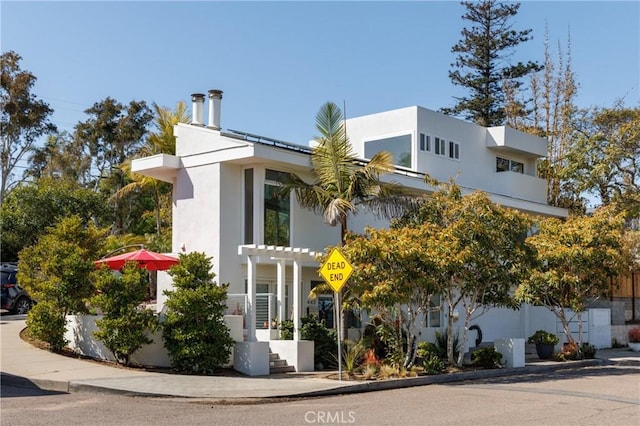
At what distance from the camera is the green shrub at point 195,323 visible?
17312 millimetres

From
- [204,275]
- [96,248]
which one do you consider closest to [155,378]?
[204,275]

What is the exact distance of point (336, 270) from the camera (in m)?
16.9

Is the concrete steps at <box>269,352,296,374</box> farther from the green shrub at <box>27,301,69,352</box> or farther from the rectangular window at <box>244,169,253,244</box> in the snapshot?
the green shrub at <box>27,301,69,352</box>

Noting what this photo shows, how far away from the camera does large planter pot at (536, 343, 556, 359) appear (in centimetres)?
2494

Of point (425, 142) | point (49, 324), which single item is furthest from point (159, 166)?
point (425, 142)

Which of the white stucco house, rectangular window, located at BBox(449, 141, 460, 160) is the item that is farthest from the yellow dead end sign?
rectangular window, located at BBox(449, 141, 460, 160)

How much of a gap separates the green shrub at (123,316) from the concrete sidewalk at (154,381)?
561mm

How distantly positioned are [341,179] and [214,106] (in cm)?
561

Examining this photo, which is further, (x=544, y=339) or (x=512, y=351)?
(x=544, y=339)

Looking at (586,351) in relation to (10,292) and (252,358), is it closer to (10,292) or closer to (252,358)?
(252,358)

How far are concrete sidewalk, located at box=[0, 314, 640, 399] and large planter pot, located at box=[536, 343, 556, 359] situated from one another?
584 cm

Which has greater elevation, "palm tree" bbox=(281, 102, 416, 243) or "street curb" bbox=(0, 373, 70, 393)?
"palm tree" bbox=(281, 102, 416, 243)

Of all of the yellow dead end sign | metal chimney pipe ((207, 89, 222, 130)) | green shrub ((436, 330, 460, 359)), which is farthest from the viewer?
metal chimney pipe ((207, 89, 222, 130))

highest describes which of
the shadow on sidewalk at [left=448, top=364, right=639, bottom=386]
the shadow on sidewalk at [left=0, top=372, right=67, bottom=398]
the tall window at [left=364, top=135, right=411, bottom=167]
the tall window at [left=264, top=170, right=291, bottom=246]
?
the tall window at [left=364, top=135, right=411, bottom=167]
